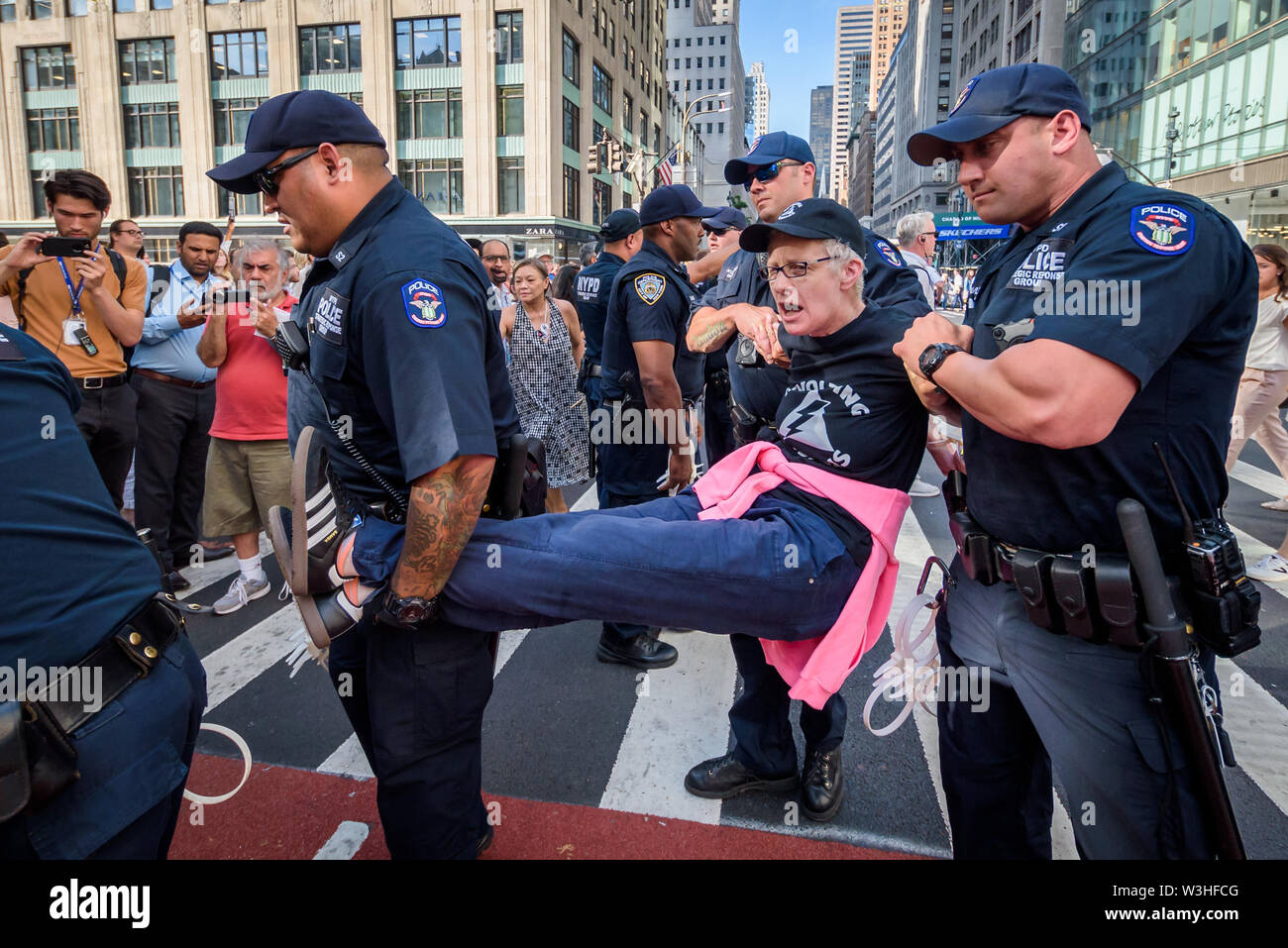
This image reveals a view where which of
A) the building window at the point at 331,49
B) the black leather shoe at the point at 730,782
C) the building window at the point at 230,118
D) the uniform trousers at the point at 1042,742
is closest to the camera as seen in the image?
the uniform trousers at the point at 1042,742

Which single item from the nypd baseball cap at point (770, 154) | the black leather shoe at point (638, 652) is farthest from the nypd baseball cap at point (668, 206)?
the black leather shoe at point (638, 652)

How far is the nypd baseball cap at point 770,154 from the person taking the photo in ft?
13.6

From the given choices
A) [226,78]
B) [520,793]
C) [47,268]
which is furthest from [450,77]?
[520,793]

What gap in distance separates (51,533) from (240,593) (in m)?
4.15

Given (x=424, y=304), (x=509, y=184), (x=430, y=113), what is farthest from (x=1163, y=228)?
(x=430, y=113)

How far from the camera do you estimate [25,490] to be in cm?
153

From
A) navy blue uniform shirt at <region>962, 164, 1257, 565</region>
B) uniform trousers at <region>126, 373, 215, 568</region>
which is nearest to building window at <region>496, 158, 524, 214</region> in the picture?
uniform trousers at <region>126, 373, 215, 568</region>

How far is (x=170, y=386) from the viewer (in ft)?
Result: 18.6

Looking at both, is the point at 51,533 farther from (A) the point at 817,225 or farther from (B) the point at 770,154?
(B) the point at 770,154

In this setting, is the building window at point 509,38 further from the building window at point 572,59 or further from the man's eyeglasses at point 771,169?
the man's eyeglasses at point 771,169

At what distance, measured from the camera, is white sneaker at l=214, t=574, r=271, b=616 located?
5215 mm

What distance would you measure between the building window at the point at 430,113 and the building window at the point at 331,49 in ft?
10.2

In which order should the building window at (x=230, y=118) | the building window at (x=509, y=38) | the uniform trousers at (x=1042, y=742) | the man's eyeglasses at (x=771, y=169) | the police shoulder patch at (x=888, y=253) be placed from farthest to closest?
the building window at (x=230, y=118) → the building window at (x=509, y=38) → the man's eyeglasses at (x=771, y=169) → the police shoulder patch at (x=888, y=253) → the uniform trousers at (x=1042, y=742)

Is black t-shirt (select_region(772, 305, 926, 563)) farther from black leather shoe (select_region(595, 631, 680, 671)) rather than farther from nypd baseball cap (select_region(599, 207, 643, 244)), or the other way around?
nypd baseball cap (select_region(599, 207, 643, 244))
